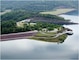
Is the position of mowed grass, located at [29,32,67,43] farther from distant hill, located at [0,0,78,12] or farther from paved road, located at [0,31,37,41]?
distant hill, located at [0,0,78,12]

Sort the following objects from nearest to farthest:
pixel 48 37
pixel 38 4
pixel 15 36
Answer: pixel 48 37 < pixel 15 36 < pixel 38 4

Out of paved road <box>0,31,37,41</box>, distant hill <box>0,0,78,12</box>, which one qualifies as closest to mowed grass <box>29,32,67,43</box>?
paved road <box>0,31,37,41</box>

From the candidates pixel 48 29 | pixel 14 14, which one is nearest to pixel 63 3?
pixel 14 14

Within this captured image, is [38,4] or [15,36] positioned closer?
[15,36]

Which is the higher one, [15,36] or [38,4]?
[38,4]

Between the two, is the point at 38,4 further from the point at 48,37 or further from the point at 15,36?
the point at 48,37

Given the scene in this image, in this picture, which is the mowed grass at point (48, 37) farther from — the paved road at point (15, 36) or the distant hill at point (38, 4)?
the distant hill at point (38, 4)

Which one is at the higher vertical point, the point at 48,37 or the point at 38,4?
the point at 38,4

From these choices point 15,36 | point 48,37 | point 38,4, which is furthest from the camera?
point 38,4

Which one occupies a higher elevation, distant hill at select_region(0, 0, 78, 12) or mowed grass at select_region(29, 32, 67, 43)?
distant hill at select_region(0, 0, 78, 12)

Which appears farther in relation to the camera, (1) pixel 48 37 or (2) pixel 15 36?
(2) pixel 15 36

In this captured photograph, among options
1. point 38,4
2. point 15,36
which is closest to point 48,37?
point 15,36

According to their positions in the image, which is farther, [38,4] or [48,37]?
[38,4]
